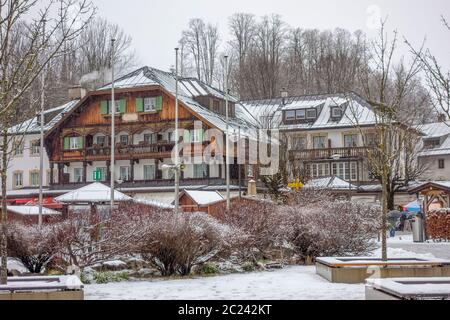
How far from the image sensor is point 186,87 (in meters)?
47.8

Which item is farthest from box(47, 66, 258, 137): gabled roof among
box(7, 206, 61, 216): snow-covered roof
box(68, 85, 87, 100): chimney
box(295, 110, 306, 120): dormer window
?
box(7, 206, 61, 216): snow-covered roof

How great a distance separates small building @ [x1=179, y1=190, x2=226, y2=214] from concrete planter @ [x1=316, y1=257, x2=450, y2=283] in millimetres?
15330

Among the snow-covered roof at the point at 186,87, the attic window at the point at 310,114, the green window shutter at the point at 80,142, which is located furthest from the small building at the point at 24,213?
the attic window at the point at 310,114

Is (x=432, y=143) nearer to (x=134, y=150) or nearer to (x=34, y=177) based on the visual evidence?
(x=134, y=150)

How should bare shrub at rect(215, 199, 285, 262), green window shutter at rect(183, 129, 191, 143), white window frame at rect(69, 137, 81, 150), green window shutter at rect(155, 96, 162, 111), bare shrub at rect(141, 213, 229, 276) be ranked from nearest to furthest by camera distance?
bare shrub at rect(141, 213, 229, 276)
bare shrub at rect(215, 199, 285, 262)
green window shutter at rect(183, 129, 191, 143)
green window shutter at rect(155, 96, 162, 111)
white window frame at rect(69, 137, 81, 150)

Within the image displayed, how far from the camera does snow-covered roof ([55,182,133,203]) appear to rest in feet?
79.7

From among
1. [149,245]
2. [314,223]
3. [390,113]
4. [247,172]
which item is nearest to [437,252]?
[314,223]

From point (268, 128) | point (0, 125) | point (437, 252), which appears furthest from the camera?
point (268, 128)

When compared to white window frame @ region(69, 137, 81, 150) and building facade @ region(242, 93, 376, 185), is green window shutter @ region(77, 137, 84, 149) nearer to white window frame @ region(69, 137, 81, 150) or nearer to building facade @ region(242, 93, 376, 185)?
white window frame @ region(69, 137, 81, 150)

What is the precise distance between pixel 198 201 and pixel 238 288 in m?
16.7

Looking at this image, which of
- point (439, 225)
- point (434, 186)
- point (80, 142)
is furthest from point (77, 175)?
point (439, 225)
